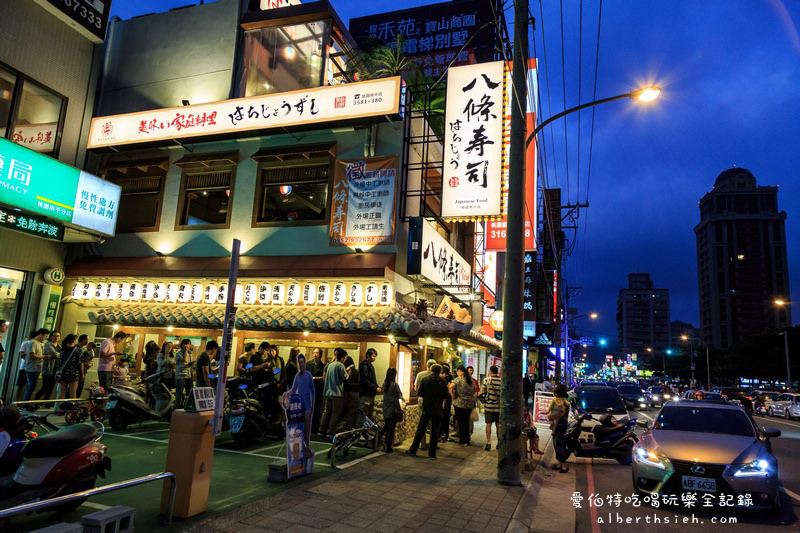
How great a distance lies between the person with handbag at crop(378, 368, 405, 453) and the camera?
11.0 metres

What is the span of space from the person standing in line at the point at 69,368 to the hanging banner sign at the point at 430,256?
869cm

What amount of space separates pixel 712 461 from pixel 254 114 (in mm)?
14711

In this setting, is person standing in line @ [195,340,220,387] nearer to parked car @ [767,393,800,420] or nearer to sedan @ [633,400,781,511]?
sedan @ [633,400,781,511]

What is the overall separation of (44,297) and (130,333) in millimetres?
2917

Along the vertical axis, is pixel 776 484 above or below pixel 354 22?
below

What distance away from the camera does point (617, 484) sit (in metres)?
9.84

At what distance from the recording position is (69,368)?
12.2m

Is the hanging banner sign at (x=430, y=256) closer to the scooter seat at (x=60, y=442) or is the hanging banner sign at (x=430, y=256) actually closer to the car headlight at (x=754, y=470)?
the car headlight at (x=754, y=470)

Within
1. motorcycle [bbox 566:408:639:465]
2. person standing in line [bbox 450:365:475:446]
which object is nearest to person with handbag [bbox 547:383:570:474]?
motorcycle [bbox 566:408:639:465]

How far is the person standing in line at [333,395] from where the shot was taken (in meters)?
11.6

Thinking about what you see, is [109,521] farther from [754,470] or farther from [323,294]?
[323,294]

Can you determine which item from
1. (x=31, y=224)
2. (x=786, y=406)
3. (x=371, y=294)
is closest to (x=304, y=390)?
(x=371, y=294)

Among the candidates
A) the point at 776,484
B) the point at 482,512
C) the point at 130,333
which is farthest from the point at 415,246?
the point at 130,333

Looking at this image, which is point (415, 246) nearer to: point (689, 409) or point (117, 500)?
point (689, 409)
